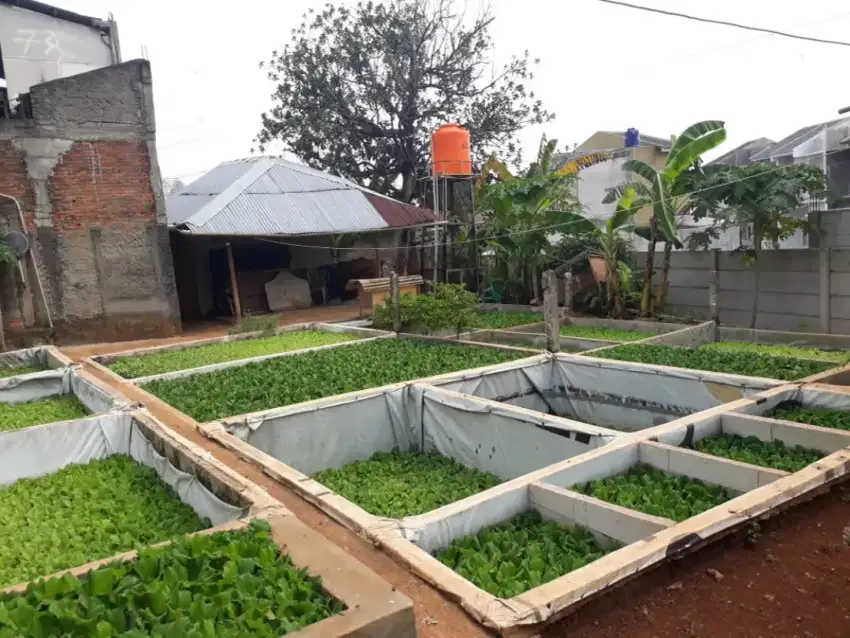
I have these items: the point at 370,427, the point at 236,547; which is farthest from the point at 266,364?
the point at 236,547

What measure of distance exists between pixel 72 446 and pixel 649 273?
10.7 m

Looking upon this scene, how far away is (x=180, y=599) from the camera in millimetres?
3133

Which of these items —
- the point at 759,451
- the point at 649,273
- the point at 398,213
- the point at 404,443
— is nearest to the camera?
the point at 759,451

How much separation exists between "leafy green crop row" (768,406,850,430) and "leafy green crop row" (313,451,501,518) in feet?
9.90

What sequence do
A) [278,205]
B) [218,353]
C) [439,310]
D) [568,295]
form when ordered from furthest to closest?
[278,205], [568,295], [439,310], [218,353]

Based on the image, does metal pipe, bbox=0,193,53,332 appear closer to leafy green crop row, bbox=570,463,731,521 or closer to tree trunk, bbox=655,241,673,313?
leafy green crop row, bbox=570,463,731,521

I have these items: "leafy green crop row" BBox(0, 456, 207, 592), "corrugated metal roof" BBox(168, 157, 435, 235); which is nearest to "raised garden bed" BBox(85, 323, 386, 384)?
"corrugated metal roof" BBox(168, 157, 435, 235)

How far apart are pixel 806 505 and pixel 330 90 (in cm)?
2220

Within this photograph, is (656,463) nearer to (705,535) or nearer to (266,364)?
(705,535)

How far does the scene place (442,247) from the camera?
1928 centimetres

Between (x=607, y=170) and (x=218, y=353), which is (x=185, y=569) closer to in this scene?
(x=218, y=353)

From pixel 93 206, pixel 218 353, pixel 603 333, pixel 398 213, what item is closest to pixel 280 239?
pixel 398 213

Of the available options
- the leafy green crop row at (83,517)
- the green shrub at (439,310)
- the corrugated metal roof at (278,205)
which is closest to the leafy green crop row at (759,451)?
the leafy green crop row at (83,517)

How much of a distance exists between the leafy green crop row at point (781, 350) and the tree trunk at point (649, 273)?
7.36 ft
